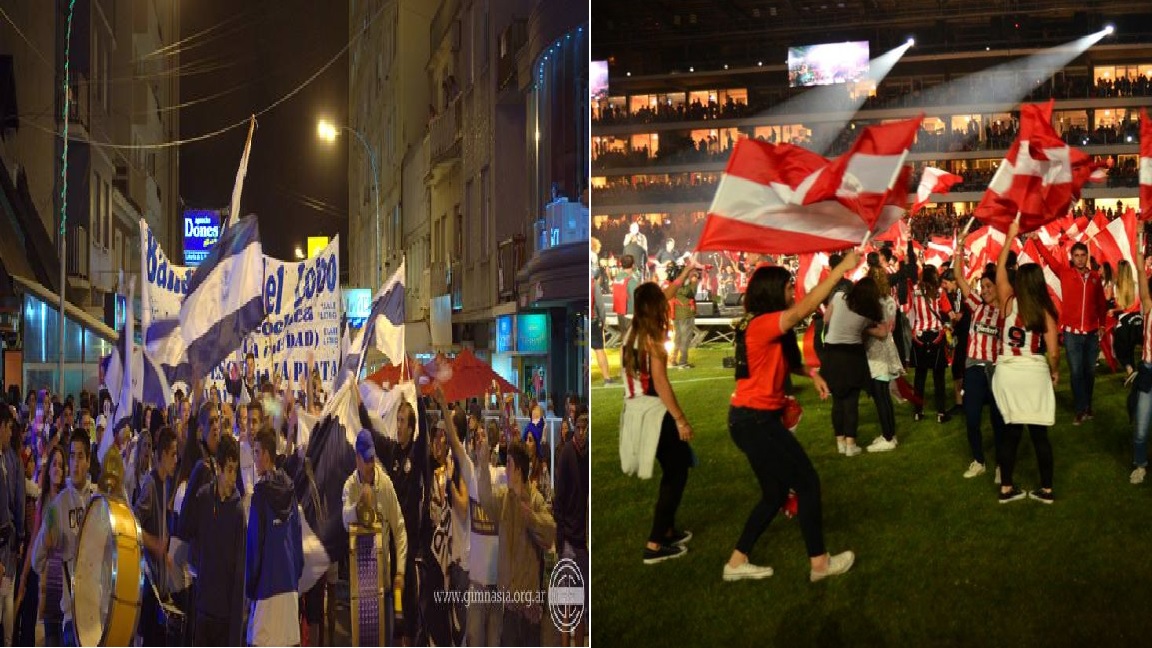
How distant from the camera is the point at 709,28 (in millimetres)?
6273

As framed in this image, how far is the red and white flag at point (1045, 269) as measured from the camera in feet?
20.0

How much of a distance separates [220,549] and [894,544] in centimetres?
279

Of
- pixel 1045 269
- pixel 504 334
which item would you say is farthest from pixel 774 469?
pixel 1045 269

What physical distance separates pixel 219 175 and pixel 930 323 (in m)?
3.07

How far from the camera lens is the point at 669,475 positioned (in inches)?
238

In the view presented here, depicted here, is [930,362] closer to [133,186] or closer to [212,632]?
[212,632]

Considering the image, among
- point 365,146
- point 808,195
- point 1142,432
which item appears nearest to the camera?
point 808,195

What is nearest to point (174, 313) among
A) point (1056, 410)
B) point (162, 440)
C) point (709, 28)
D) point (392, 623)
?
point (162, 440)

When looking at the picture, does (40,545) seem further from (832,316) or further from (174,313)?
(832,316)

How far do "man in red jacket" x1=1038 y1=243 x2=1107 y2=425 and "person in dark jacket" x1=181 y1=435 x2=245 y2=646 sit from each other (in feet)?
11.5

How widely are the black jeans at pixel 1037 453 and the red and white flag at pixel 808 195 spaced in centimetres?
102

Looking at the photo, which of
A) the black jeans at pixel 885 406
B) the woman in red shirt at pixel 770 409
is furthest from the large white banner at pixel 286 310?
the black jeans at pixel 885 406

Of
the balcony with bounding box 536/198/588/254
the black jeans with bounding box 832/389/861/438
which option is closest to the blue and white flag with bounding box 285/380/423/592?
the balcony with bounding box 536/198/588/254

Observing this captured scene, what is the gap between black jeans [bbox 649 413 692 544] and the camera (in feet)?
19.7
